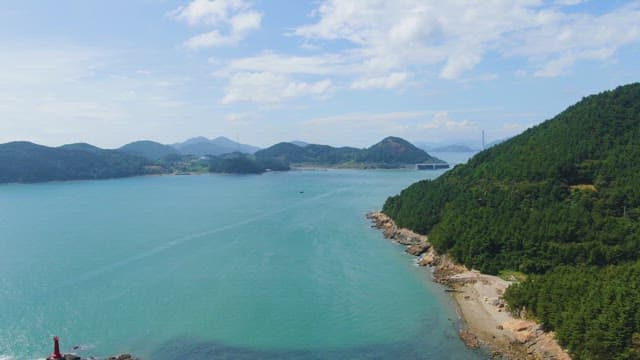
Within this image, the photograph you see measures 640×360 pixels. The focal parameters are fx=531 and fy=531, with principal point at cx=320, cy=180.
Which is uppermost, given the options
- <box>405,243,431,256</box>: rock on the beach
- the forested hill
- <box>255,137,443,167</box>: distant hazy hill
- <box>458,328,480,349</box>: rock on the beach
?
<box>255,137,443,167</box>: distant hazy hill

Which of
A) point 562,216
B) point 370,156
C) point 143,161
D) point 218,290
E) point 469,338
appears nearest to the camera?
point 469,338

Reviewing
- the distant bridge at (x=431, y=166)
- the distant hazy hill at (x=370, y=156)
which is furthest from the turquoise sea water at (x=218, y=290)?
the distant hazy hill at (x=370, y=156)

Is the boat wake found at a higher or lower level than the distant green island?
lower

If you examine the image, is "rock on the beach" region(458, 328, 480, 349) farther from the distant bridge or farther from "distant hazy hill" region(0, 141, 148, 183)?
the distant bridge

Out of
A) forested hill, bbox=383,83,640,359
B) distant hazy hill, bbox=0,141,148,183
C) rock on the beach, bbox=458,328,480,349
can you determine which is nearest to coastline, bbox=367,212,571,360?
rock on the beach, bbox=458,328,480,349

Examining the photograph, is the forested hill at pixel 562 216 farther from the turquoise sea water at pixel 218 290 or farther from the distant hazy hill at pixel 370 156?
the distant hazy hill at pixel 370 156

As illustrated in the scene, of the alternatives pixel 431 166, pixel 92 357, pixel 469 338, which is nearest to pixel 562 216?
pixel 469 338

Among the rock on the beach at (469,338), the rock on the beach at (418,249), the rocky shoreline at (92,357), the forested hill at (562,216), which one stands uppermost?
the forested hill at (562,216)

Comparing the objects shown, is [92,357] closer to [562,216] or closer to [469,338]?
[469,338]
